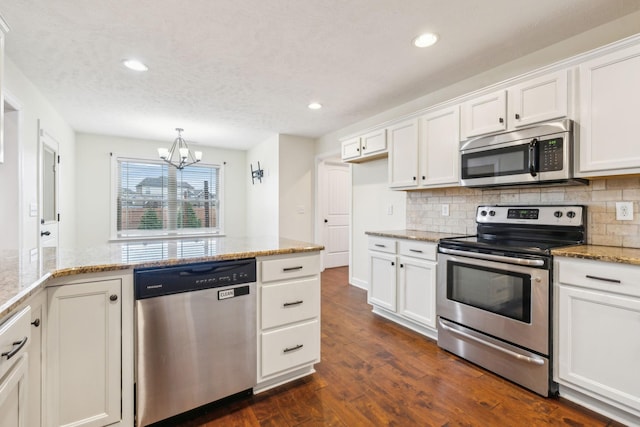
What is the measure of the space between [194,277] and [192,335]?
31 cm

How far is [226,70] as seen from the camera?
2.65m

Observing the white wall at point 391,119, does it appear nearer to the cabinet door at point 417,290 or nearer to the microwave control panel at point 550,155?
the microwave control panel at point 550,155

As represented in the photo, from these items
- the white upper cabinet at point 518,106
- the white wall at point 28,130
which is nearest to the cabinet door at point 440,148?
the white upper cabinet at point 518,106

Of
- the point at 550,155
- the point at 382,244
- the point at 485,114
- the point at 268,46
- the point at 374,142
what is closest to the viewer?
the point at 550,155

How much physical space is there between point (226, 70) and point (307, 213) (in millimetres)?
2918

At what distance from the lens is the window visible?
17.1 feet

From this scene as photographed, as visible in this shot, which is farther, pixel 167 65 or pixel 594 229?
pixel 167 65

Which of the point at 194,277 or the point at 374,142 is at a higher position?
the point at 374,142

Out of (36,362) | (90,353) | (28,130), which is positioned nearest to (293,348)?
(90,353)

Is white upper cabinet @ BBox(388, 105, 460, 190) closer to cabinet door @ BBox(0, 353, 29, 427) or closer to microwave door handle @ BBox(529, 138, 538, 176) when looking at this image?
microwave door handle @ BBox(529, 138, 538, 176)

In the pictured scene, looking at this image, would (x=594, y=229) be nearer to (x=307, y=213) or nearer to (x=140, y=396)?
(x=140, y=396)

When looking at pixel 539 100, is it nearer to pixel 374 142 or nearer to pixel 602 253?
pixel 602 253

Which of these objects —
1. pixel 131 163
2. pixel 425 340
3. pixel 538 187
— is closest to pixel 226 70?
pixel 538 187

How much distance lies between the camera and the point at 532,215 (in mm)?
2270
